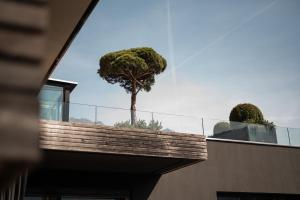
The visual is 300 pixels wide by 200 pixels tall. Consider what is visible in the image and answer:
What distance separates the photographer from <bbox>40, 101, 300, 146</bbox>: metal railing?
401 inches

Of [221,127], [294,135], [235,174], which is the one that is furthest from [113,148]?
[294,135]

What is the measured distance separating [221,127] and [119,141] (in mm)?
5495

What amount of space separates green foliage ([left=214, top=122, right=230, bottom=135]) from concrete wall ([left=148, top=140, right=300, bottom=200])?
1.81 feet

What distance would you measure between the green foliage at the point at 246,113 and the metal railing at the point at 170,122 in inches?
142

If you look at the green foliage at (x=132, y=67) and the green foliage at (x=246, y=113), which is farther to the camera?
the green foliage at (x=132, y=67)

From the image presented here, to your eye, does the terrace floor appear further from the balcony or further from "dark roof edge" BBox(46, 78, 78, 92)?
"dark roof edge" BBox(46, 78, 78, 92)

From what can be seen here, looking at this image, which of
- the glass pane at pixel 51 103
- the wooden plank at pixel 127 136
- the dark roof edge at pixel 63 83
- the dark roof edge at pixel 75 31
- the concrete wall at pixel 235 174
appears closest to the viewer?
the dark roof edge at pixel 75 31

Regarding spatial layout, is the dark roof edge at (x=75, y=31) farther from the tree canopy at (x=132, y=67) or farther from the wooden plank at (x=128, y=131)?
the tree canopy at (x=132, y=67)

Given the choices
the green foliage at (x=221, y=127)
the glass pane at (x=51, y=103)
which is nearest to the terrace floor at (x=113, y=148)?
the glass pane at (x=51, y=103)

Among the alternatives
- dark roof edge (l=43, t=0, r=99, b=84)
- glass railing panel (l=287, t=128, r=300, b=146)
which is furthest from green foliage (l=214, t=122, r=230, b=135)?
dark roof edge (l=43, t=0, r=99, b=84)

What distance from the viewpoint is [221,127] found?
43.8 ft

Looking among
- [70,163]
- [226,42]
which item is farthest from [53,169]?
[226,42]

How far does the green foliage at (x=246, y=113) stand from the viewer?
61.0 ft

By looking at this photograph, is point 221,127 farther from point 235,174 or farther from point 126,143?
point 126,143
